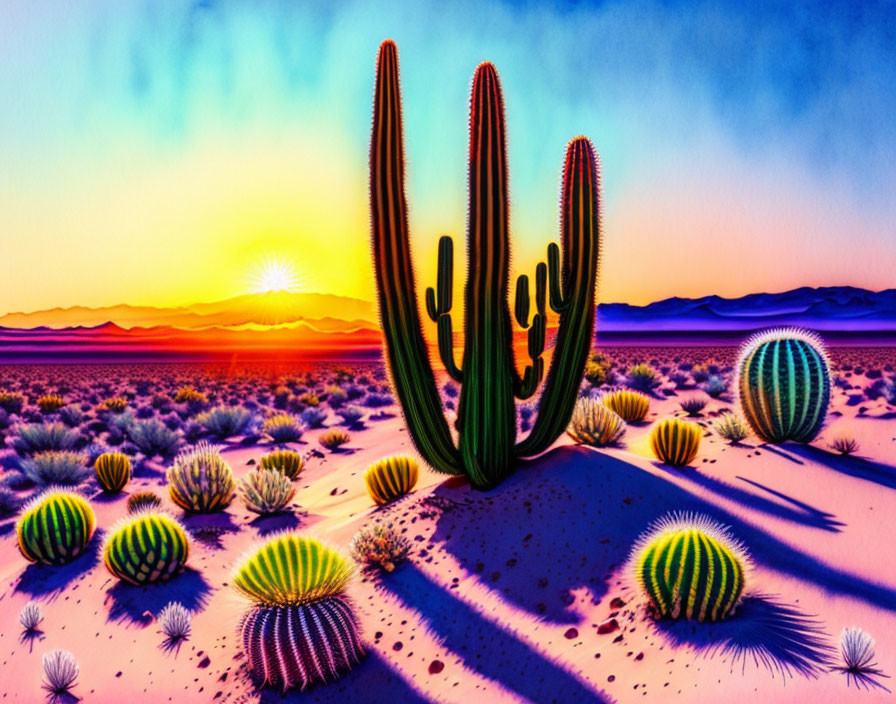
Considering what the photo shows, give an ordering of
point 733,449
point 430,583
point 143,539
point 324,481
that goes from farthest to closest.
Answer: point 324,481 < point 733,449 < point 143,539 < point 430,583

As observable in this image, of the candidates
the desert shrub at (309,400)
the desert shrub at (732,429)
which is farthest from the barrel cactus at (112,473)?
the desert shrub at (309,400)

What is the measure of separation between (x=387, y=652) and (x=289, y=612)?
1.03 meters

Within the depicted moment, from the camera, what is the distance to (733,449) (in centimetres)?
1069

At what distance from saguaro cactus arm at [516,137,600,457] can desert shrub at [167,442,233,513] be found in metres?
5.46

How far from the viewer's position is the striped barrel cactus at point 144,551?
8.03 metres

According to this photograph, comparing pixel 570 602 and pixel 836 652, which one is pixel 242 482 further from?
pixel 836 652

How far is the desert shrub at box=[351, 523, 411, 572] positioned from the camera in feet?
25.7

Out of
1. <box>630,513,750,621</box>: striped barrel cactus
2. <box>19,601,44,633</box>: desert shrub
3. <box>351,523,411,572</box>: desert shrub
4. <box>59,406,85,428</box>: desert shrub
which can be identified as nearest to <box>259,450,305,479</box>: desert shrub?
<box>351,523,411,572</box>: desert shrub

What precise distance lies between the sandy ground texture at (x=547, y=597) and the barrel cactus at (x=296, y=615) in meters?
0.19

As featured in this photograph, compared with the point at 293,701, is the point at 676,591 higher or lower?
higher

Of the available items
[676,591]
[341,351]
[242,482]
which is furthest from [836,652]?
[341,351]

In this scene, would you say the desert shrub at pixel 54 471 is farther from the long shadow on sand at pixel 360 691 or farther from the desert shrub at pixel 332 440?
the long shadow on sand at pixel 360 691

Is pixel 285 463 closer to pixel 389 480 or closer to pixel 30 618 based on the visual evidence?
pixel 389 480

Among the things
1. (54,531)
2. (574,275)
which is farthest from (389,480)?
(54,531)
